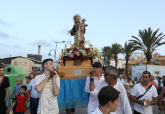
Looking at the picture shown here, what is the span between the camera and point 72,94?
565 centimetres

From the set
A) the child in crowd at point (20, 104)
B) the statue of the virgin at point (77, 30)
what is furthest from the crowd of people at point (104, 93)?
the statue of the virgin at point (77, 30)

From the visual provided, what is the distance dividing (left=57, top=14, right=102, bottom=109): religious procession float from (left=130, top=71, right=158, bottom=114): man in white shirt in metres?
2.18

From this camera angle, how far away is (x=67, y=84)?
5660 mm

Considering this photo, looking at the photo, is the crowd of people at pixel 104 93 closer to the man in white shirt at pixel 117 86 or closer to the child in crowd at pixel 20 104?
the man in white shirt at pixel 117 86

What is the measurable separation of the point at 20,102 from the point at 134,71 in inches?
608

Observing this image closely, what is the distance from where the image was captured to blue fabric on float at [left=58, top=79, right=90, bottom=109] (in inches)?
220

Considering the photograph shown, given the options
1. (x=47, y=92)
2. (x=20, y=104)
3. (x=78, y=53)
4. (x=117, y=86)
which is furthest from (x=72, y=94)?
(x=117, y=86)

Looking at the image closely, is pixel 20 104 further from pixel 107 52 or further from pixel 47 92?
pixel 107 52

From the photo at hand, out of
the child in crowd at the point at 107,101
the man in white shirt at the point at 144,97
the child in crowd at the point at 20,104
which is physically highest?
the child in crowd at the point at 107,101

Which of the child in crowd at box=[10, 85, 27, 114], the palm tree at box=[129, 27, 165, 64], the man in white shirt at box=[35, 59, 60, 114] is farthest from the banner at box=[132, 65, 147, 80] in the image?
the man in white shirt at box=[35, 59, 60, 114]

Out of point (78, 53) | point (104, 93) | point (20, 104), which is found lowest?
point (20, 104)

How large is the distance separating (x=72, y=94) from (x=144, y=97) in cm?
273

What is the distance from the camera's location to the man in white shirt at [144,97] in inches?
145

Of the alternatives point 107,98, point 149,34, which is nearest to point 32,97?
point 107,98
